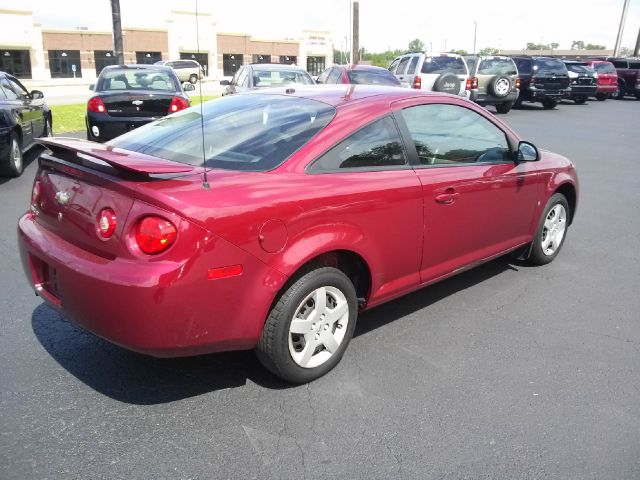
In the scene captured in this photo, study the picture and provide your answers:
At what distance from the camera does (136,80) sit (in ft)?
34.0

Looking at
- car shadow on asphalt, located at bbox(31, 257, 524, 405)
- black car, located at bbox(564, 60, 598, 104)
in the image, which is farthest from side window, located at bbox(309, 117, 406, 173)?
black car, located at bbox(564, 60, 598, 104)

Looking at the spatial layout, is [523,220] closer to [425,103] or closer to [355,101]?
[425,103]

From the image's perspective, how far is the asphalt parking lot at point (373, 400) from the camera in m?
2.63

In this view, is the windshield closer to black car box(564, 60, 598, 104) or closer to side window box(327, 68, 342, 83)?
black car box(564, 60, 598, 104)

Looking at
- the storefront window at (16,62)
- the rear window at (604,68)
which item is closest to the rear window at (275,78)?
the rear window at (604,68)

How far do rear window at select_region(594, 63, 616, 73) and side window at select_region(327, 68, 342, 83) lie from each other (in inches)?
662

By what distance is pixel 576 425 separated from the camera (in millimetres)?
2963

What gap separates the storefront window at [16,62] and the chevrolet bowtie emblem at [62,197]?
191ft

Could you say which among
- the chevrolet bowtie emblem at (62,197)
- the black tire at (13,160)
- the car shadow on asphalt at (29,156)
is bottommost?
the car shadow on asphalt at (29,156)

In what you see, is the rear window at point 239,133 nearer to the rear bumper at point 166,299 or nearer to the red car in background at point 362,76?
the rear bumper at point 166,299

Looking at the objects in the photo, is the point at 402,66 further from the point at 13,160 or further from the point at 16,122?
the point at 13,160

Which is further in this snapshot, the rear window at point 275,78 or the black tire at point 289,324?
Answer: the rear window at point 275,78

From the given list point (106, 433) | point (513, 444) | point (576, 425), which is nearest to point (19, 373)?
point (106, 433)

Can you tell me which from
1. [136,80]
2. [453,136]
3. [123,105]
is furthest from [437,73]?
[453,136]
